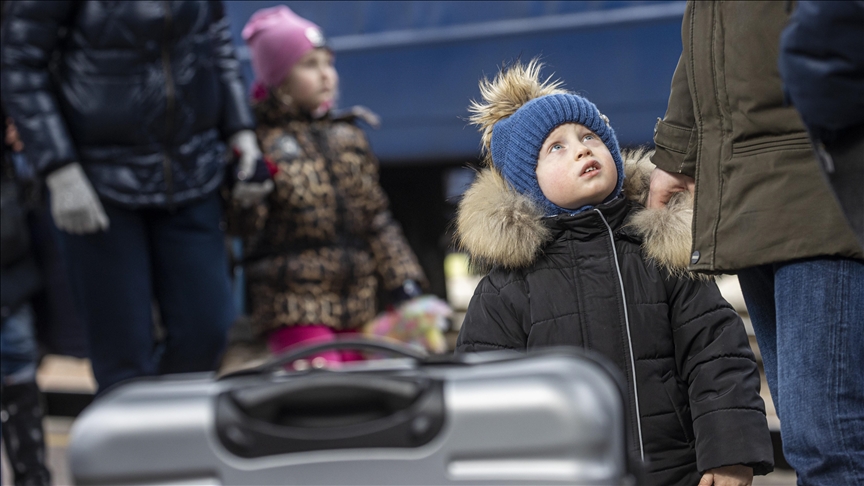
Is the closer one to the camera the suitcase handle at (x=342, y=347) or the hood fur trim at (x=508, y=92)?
the suitcase handle at (x=342, y=347)

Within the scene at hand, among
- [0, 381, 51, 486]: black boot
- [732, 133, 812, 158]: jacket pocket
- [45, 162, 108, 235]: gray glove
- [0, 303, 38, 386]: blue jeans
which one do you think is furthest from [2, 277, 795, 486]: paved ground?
[732, 133, 812, 158]: jacket pocket

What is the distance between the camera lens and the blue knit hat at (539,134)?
231cm

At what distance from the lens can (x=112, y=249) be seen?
3266 millimetres

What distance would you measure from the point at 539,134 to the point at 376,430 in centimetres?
104

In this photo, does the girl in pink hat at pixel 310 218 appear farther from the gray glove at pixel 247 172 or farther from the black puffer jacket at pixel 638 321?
the black puffer jacket at pixel 638 321

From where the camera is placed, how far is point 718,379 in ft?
6.82

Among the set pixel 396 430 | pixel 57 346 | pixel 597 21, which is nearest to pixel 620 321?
pixel 396 430

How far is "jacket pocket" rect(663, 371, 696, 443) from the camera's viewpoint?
84.2 inches

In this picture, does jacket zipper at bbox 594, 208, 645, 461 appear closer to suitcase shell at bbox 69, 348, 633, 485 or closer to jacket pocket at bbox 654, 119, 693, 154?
jacket pocket at bbox 654, 119, 693, 154

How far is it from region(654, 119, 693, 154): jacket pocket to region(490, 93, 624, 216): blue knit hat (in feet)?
0.35

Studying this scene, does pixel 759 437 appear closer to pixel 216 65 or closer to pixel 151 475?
pixel 151 475

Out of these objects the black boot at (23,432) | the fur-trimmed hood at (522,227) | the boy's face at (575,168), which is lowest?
the black boot at (23,432)

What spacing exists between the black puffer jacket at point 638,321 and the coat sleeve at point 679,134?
0.10m

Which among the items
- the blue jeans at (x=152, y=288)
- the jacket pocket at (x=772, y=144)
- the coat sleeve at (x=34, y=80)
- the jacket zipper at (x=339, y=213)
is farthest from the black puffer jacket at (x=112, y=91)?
the jacket pocket at (x=772, y=144)
